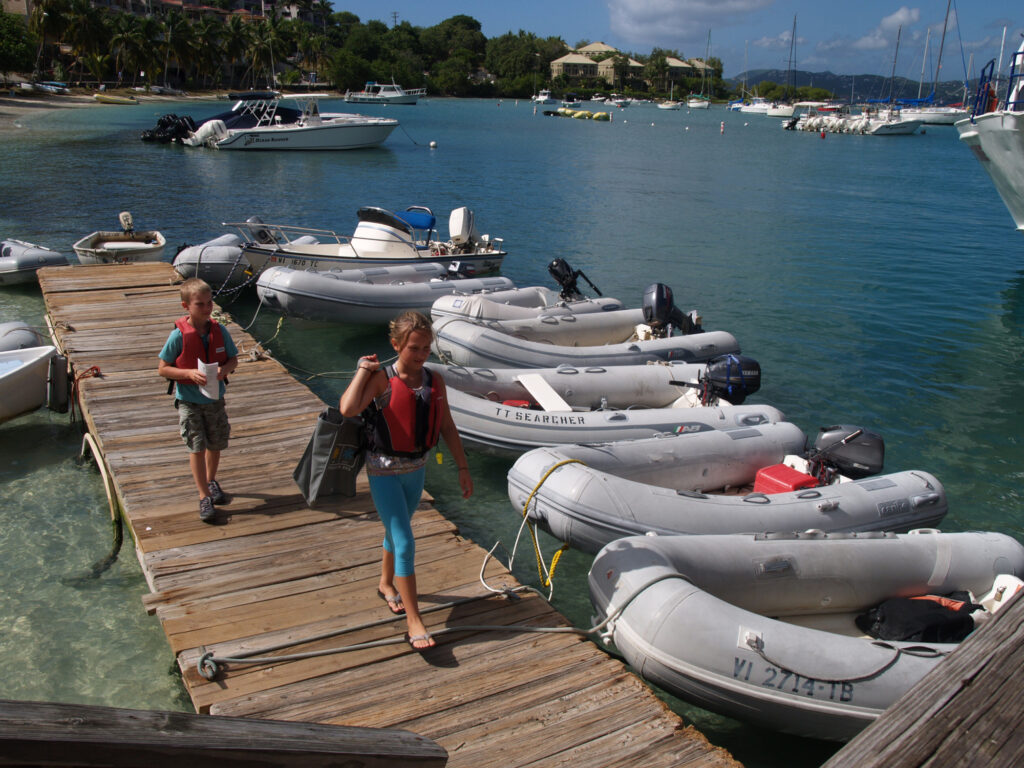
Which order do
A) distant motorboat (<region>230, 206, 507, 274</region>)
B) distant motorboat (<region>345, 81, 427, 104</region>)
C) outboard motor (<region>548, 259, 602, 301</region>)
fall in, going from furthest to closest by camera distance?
distant motorboat (<region>345, 81, 427, 104</region>) < distant motorboat (<region>230, 206, 507, 274</region>) < outboard motor (<region>548, 259, 602, 301</region>)

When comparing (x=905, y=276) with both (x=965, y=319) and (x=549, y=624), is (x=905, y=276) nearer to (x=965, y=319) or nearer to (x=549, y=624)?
(x=965, y=319)

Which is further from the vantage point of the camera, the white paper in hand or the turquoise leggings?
the white paper in hand

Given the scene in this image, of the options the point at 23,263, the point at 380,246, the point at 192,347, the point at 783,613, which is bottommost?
the point at 783,613

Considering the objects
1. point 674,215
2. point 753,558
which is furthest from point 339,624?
point 674,215

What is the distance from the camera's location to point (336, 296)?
36.5ft

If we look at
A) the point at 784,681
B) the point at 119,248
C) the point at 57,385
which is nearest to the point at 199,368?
the point at 784,681

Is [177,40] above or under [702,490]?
above

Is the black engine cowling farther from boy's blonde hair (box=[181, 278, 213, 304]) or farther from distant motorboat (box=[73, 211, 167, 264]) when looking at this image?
distant motorboat (box=[73, 211, 167, 264])

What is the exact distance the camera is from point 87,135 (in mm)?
41438

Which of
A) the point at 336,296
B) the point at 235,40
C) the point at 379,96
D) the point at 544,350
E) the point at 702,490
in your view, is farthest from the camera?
the point at 379,96

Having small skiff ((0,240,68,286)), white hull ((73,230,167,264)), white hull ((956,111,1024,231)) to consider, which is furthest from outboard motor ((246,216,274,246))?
white hull ((956,111,1024,231))

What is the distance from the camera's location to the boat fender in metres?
7.94

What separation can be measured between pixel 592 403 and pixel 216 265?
722cm

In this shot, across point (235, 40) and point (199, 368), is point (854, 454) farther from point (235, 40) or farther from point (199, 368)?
point (235, 40)
